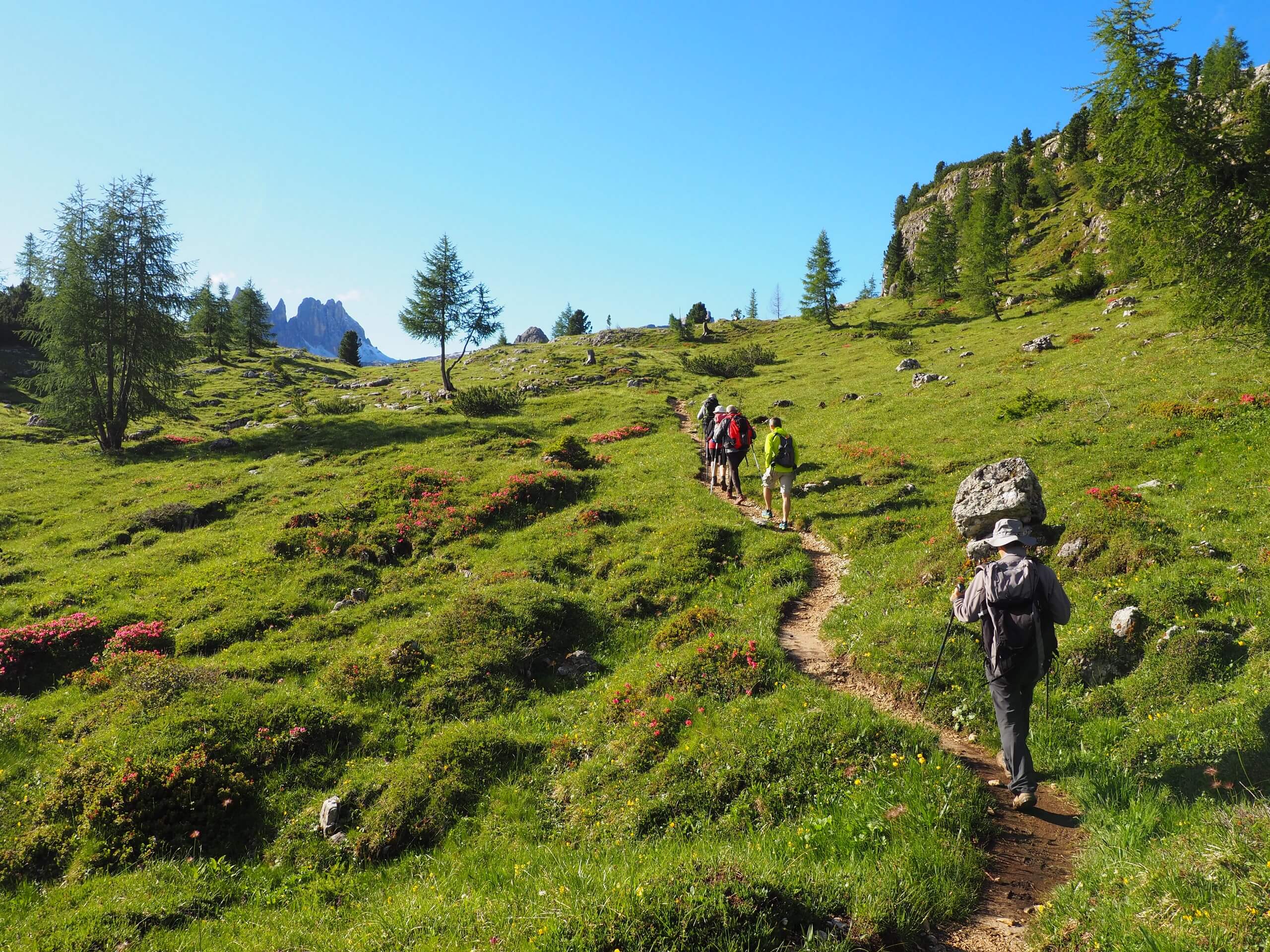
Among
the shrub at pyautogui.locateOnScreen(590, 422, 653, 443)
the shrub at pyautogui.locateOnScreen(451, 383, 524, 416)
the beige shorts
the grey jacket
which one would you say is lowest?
the grey jacket

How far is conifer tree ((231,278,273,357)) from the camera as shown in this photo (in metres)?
87.1

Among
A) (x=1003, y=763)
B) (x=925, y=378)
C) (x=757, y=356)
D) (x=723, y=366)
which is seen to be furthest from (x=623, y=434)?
(x=757, y=356)

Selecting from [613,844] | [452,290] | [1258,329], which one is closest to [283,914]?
[613,844]

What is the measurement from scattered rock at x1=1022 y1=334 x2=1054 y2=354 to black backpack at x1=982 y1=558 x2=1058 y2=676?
38755 mm

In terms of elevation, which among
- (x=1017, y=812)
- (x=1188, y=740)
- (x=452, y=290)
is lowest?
(x=1017, y=812)

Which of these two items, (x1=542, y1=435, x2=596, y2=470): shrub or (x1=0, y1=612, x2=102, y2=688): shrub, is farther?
(x1=542, y1=435, x2=596, y2=470): shrub

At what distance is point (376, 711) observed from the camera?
1160 cm

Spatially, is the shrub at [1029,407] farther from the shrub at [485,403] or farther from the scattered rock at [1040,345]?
the shrub at [485,403]

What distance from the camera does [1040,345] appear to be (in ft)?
128

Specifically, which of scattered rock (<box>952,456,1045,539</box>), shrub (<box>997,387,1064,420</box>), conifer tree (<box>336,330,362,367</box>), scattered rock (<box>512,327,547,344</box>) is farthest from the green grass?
scattered rock (<box>512,327,547,344</box>)

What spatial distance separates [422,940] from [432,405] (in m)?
45.9

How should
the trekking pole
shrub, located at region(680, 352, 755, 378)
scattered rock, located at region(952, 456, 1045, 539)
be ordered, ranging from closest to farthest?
1. the trekking pole
2. scattered rock, located at region(952, 456, 1045, 539)
3. shrub, located at region(680, 352, 755, 378)

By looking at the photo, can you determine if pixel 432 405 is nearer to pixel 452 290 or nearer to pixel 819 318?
pixel 452 290

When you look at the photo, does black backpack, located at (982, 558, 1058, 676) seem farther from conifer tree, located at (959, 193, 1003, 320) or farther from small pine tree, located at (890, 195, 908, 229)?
small pine tree, located at (890, 195, 908, 229)
